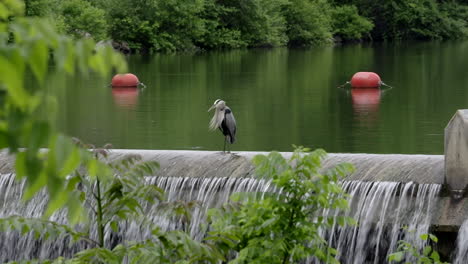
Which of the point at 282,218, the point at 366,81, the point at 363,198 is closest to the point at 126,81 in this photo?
the point at 366,81

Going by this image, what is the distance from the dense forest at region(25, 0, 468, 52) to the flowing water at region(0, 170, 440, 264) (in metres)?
32.2

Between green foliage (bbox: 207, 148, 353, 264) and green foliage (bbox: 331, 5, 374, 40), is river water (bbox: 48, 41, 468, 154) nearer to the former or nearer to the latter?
green foliage (bbox: 207, 148, 353, 264)

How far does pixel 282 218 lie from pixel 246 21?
2076 inches

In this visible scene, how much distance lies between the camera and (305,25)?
203 feet

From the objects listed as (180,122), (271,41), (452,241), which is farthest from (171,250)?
(271,41)

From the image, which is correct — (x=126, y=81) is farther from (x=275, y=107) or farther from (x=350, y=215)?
(x=350, y=215)

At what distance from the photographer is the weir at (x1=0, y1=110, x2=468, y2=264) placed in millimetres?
8336

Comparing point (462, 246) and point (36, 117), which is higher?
point (36, 117)

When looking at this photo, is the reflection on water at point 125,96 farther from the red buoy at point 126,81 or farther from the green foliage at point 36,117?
the green foliage at point 36,117

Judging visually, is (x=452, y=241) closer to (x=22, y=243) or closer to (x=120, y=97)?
(x=22, y=243)

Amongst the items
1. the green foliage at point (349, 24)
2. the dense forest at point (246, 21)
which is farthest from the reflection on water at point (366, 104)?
the green foliage at point (349, 24)

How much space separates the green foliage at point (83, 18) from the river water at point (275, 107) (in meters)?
8.68

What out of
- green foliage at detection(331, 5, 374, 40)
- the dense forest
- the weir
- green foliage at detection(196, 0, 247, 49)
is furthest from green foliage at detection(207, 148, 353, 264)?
green foliage at detection(331, 5, 374, 40)

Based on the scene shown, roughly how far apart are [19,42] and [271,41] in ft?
185
